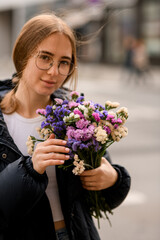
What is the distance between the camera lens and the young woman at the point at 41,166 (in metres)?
1.47

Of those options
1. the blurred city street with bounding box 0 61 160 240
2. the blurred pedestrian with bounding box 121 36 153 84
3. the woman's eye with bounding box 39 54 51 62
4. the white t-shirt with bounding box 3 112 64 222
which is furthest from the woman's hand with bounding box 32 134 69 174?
the blurred pedestrian with bounding box 121 36 153 84

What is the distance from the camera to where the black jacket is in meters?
1.47

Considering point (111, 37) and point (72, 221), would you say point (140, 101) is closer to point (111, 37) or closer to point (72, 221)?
point (72, 221)

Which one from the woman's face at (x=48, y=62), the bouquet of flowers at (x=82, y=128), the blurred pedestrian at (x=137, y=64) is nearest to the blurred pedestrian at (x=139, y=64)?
the blurred pedestrian at (x=137, y=64)

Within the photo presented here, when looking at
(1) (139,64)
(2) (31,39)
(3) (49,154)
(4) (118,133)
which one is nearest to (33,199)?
(3) (49,154)

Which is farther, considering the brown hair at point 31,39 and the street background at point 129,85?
the street background at point 129,85

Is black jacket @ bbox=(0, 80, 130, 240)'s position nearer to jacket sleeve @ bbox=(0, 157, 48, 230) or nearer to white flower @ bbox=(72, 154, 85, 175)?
jacket sleeve @ bbox=(0, 157, 48, 230)

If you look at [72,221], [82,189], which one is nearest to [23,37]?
[82,189]

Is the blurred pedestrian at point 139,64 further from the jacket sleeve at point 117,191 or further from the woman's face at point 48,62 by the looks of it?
the woman's face at point 48,62

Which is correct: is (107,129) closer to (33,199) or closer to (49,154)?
(49,154)

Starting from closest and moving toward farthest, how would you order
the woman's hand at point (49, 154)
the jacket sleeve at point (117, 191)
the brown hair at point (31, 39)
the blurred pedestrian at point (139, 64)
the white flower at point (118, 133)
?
the woman's hand at point (49, 154), the white flower at point (118, 133), the brown hair at point (31, 39), the jacket sleeve at point (117, 191), the blurred pedestrian at point (139, 64)

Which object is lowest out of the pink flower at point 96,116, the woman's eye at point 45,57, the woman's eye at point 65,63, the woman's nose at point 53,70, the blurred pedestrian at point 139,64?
the pink flower at point 96,116

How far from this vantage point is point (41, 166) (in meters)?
1.45

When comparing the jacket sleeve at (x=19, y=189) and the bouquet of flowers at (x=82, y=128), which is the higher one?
the bouquet of flowers at (x=82, y=128)
